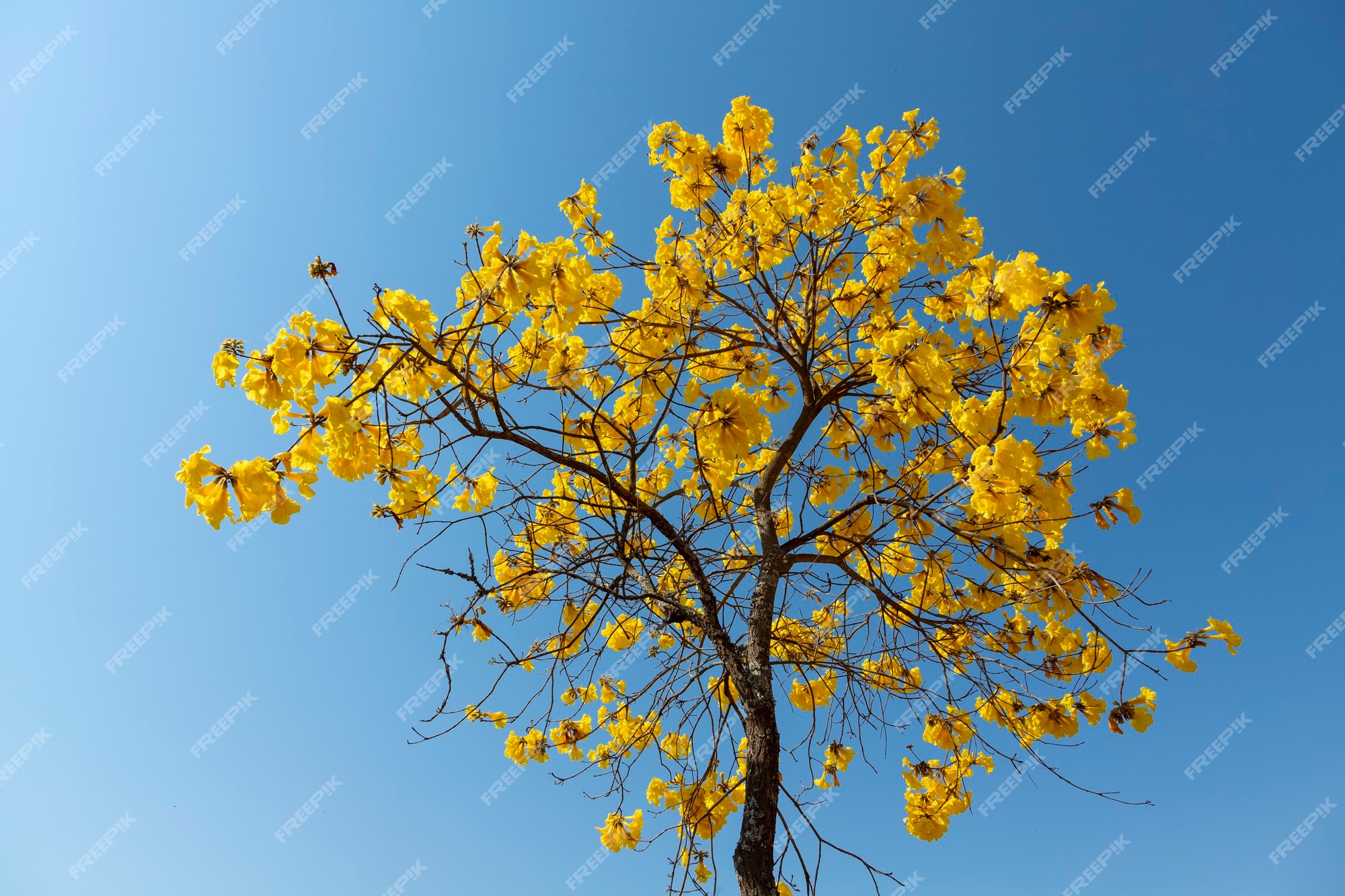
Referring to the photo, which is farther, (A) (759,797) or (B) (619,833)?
(B) (619,833)

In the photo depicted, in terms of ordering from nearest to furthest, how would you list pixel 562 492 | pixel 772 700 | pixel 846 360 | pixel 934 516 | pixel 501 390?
pixel 934 516, pixel 501 390, pixel 772 700, pixel 562 492, pixel 846 360

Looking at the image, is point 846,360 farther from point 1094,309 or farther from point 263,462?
point 263,462

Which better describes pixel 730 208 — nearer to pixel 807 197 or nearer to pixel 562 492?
pixel 807 197

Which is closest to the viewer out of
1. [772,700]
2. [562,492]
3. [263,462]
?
[263,462]

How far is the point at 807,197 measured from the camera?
3.00 meters

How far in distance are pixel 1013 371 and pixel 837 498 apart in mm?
1453

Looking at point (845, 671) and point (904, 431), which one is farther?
point (904, 431)

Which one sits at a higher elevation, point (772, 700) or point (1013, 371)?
point (1013, 371)

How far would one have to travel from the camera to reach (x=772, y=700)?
2.37 m

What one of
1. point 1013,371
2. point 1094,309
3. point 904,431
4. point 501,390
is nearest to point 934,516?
point 1013,371

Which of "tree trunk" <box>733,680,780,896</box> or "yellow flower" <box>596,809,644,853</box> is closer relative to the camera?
"tree trunk" <box>733,680,780,896</box>

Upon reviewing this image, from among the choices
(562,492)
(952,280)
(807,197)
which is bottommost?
(952,280)

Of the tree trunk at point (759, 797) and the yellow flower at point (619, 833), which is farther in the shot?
the yellow flower at point (619, 833)

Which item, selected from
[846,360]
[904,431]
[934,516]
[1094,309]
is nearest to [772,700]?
[934,516]
